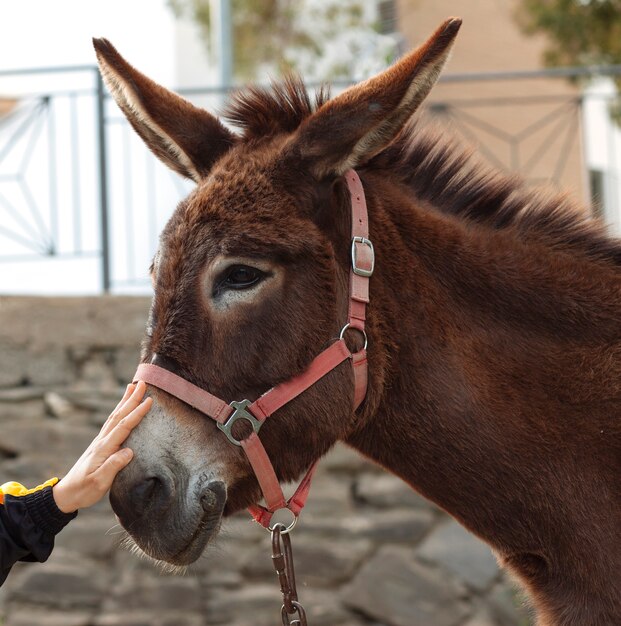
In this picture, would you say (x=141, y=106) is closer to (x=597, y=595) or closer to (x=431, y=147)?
(x=431, y=147)

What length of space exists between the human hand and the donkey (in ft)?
0.11

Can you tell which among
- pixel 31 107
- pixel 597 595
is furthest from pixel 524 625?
pixel 31 107

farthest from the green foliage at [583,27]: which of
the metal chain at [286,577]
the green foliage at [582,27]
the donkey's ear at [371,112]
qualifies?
the metal chain at [286,577]

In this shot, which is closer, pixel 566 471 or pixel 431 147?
pixel 566 471

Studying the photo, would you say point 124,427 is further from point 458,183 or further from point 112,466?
point 458,183

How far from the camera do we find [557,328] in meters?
2.30

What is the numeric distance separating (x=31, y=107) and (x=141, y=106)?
13.6 feet

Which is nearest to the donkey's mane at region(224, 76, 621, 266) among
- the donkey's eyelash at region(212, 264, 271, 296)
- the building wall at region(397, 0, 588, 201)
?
the donkey's eyelash at region(212, 264, 271, 296)

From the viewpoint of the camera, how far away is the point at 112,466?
2.11m

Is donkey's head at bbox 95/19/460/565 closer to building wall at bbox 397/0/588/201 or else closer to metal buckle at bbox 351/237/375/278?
metal buckle at bbox 351/237/375/278

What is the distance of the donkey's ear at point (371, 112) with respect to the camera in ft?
6.88

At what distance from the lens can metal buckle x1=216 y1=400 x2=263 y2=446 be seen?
2.16 metres

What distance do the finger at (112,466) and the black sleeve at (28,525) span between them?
0.58 feet

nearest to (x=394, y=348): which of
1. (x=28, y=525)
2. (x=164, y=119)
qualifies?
(x=164, y=119)
